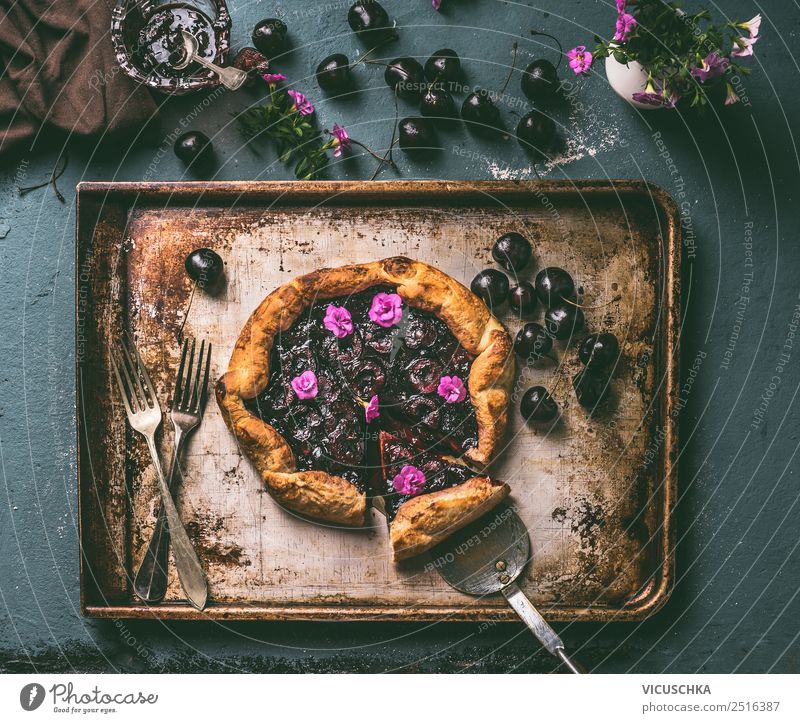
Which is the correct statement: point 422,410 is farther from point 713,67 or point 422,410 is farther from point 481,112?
point 713,67

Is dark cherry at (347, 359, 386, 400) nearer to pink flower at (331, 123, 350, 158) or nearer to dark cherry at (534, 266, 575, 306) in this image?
dark cherry at (534, 266, 575, 306)

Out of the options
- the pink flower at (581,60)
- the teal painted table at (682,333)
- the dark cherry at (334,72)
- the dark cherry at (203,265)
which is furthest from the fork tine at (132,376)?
the pink flower at (581,60)

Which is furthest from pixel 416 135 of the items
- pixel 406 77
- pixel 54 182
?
pixel 54 182

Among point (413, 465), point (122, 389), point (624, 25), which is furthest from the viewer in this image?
point (122, 389)

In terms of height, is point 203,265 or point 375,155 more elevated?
point 375,155

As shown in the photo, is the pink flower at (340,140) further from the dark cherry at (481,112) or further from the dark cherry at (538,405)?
the dark cherry at (538,405)
